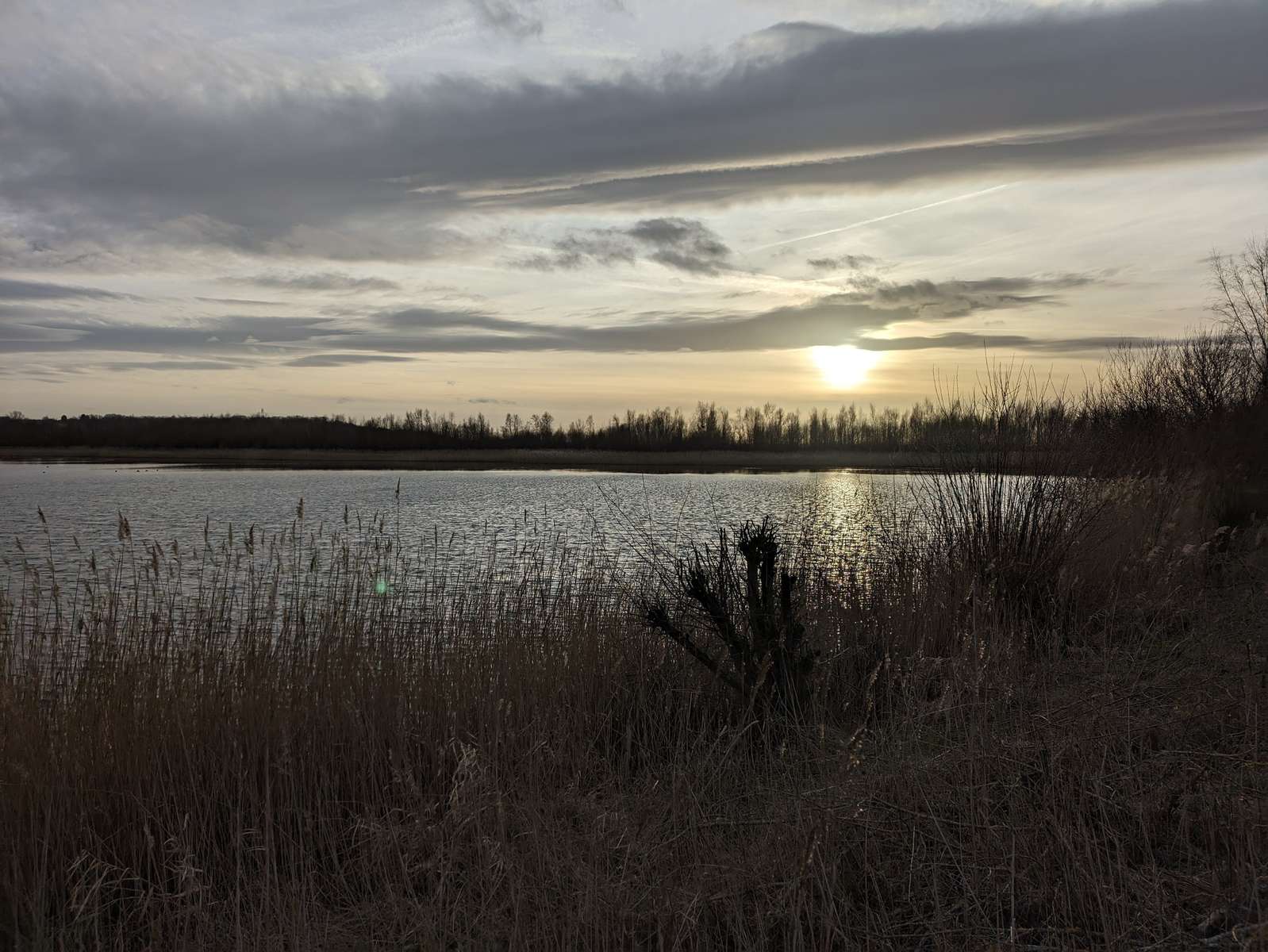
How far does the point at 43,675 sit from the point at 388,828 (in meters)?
3.74

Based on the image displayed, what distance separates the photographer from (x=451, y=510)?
977 inches

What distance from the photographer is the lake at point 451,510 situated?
1322 centimetres

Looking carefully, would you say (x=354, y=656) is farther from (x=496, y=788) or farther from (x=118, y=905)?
(x=496, y=788)

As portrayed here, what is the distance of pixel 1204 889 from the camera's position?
3.10 meters

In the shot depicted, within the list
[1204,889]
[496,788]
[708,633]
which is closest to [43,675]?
[496,788]

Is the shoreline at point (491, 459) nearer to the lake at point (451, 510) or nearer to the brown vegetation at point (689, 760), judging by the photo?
the lake at point (451, 510)

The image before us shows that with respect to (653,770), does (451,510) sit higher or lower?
higher

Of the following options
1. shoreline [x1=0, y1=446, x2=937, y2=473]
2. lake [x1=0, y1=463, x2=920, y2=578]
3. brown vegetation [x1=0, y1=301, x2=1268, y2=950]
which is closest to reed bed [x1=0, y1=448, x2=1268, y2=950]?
brown vegetation [x1=0, y1=301, x2=1268, y2=950]

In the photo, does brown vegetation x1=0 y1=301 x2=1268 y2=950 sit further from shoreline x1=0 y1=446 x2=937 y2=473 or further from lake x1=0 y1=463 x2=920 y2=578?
shoreline x1=0 y1=446 x2=937 y2=473

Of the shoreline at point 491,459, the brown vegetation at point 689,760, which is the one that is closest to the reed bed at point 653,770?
the brown vegetation at point 689,760

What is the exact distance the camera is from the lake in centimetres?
1322

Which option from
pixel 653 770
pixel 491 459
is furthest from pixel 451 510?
pixel 491 459

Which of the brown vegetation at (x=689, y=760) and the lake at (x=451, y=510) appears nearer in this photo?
the brown vegetation at (x=689, y=760)

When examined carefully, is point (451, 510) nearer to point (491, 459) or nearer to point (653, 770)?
point (653, 770)
